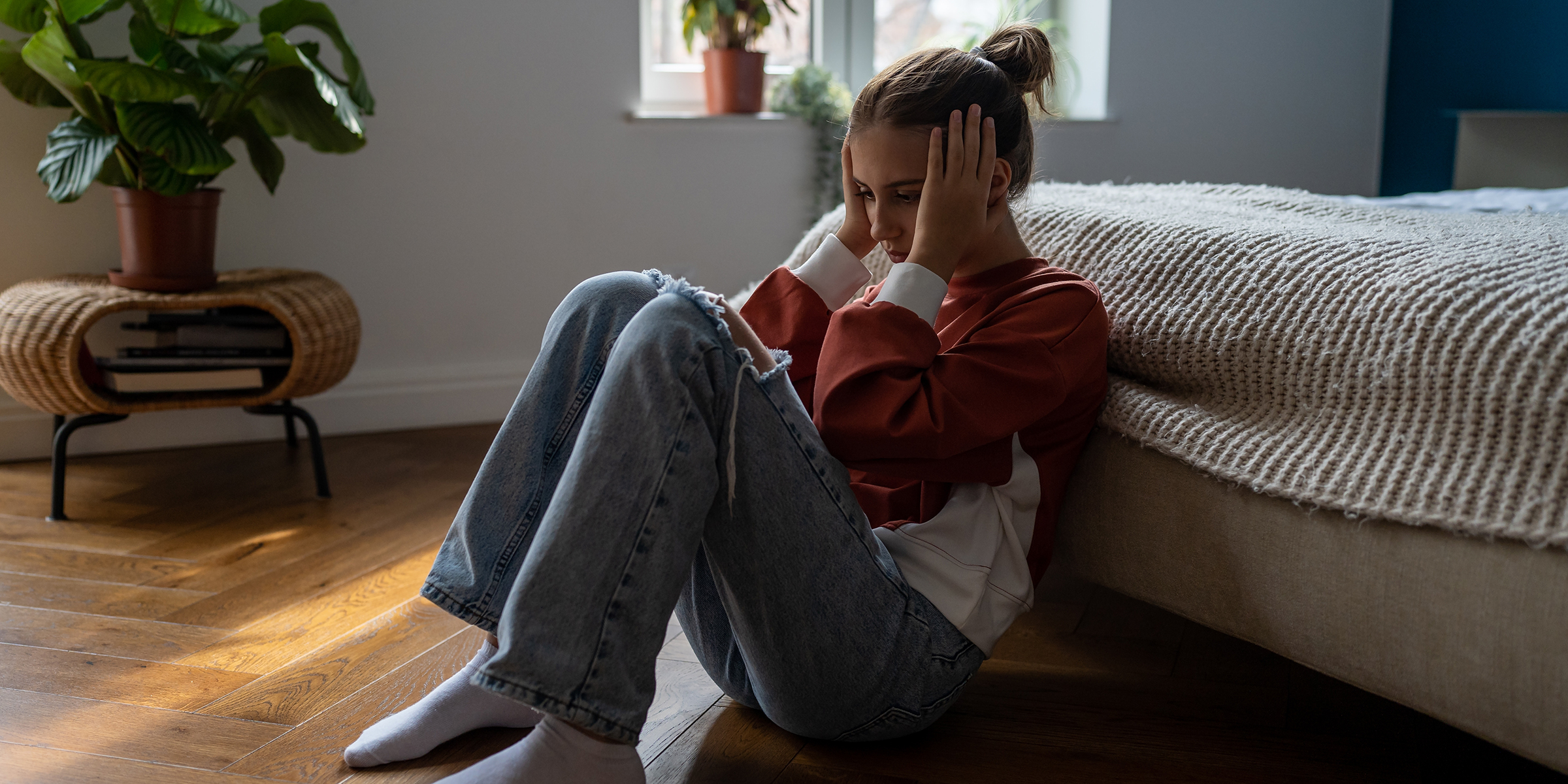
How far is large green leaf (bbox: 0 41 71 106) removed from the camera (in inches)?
75.7

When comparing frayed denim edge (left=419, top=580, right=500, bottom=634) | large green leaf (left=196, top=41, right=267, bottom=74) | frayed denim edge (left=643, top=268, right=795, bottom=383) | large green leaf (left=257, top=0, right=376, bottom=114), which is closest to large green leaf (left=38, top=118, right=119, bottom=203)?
large green leaf (left=196, top=41, right=267, bottom=74)

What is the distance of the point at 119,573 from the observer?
1.60 metres

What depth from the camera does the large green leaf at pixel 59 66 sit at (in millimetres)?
1753

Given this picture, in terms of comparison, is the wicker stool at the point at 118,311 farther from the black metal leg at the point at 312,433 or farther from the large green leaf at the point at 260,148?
the large green leaf at the point at 260,148

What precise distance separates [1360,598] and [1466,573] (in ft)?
0.29

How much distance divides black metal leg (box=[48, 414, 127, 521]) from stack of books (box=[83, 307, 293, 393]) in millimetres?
63

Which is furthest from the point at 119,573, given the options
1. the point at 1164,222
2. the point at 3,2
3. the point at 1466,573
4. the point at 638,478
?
the point at 1466,573

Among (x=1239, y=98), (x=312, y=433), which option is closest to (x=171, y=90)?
(x=312, y=433)

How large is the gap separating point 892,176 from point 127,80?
138cm

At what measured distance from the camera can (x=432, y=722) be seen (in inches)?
41.6

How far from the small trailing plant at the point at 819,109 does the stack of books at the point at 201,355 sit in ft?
4.58

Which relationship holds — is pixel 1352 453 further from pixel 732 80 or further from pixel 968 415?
pixel 732 80

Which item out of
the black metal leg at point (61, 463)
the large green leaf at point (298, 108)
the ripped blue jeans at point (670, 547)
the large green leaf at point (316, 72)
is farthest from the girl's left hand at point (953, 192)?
the black metal leg at point (61, 463)

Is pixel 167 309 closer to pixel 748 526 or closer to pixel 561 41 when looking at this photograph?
pixel 561 41
